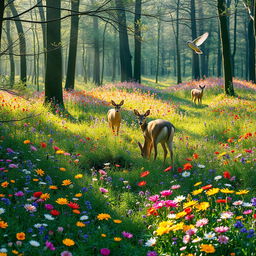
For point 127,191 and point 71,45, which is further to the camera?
point 71,45

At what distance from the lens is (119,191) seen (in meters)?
5.49

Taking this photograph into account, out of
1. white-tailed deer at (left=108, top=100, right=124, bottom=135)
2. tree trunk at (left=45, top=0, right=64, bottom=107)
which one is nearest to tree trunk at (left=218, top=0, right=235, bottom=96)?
tree trunk at (left=45, top=0, right=64, bottom=107)

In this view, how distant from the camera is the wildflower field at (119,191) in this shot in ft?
11.3

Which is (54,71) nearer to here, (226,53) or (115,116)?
(115,116)

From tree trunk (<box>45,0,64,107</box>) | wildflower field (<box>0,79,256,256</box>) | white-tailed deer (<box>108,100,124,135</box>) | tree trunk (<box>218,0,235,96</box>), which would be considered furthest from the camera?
tree trunk (<box>218,0,235,96</box>)

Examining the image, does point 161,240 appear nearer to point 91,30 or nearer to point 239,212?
point 239,212

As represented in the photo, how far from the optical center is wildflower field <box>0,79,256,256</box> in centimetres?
344

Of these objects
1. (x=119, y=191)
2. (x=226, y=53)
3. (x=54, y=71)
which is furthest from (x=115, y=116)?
(x=226, y=53)

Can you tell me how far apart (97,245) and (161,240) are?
0.75 meters

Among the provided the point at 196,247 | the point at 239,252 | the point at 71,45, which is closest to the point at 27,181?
the point at 196,247

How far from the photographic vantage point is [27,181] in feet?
16.6

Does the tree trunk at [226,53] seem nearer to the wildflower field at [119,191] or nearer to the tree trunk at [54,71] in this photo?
the wildflower field at [119,191]

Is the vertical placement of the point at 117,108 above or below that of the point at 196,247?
above

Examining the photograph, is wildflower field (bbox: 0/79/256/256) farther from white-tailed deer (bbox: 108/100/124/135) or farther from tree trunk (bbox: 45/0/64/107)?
tree trunk (bbox: 45/0/64/107)
